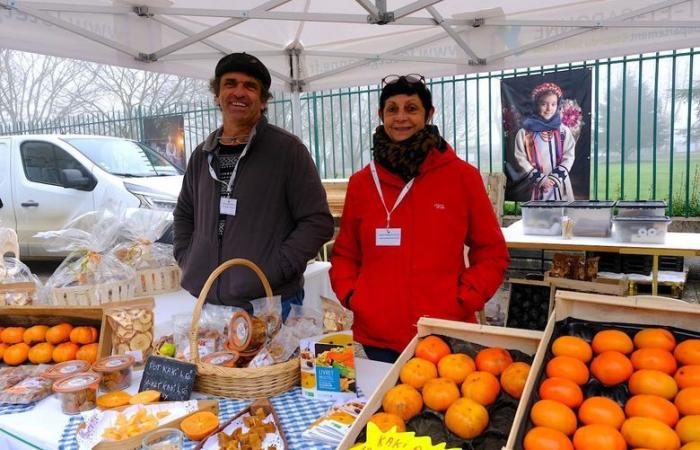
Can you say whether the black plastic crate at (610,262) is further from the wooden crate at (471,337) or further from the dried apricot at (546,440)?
the dried apricot at (546,440)

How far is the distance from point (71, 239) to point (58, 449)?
1.77m

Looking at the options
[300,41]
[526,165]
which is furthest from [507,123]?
[300,41]

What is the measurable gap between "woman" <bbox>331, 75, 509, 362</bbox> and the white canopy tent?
129 cm

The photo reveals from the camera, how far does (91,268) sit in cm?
259

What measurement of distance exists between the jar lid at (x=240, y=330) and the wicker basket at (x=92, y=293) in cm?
99

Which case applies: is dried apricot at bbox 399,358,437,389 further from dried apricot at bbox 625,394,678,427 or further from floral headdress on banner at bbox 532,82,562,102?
floral headdress on banner at bbox 532,82,562,102

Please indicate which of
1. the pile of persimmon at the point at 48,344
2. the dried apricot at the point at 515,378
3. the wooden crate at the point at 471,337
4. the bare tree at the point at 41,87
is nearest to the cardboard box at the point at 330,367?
the wooden crate at the point at 471,337

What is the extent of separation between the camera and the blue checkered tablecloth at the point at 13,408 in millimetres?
1453

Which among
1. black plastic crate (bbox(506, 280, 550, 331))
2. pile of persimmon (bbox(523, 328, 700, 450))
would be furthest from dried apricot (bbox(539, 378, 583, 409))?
black plastic crate (bbox(506, 280, 550, 331))

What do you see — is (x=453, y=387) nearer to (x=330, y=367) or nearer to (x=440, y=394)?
(x=440, y=394)

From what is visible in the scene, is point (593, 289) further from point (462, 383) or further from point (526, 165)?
point (462, 383)

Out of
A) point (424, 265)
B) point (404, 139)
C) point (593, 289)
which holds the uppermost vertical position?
point (404, 139)

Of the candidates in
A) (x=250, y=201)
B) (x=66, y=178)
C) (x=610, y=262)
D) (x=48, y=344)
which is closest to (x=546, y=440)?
(x=250, y=201)

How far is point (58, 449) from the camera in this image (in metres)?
1.25
